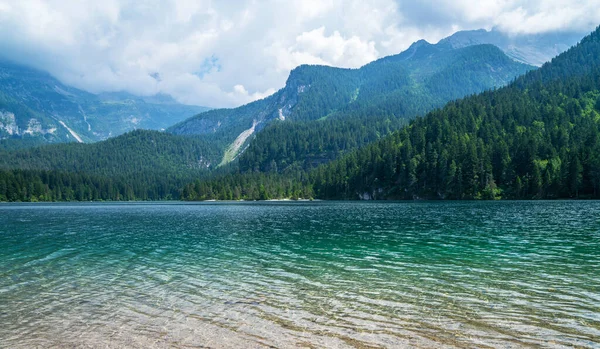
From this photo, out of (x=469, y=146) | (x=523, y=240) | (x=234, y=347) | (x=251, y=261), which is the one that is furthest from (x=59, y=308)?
(x=469, y=146)

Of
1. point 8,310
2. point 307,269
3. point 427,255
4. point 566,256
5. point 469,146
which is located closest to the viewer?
point 8,310

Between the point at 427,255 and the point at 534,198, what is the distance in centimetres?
14474

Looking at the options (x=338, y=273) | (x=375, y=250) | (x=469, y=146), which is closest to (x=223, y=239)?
(x=375, y=250)

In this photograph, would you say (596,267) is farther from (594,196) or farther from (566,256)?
(594,196)

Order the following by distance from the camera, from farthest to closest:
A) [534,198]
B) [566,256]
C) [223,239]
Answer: [534,198] → [223,239] → [566,256]

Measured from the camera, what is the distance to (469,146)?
179125 millimetres

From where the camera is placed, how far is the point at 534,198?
15488 centimetres

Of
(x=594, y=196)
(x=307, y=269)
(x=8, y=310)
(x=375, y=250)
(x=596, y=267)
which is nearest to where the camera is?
(x=8, y=310)

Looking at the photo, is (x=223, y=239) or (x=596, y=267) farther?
(x=223, y=239)

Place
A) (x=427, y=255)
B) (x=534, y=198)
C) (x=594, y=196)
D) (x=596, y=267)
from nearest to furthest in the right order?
(x=596, y=267) → (x=427, y=255) → (x=594, y=196) → (x=534, y=198)

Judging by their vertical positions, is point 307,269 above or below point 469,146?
→ below

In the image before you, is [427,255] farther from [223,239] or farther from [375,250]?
[223,239]

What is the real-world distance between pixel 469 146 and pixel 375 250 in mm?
158097

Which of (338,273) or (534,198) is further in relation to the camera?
(534,198)
